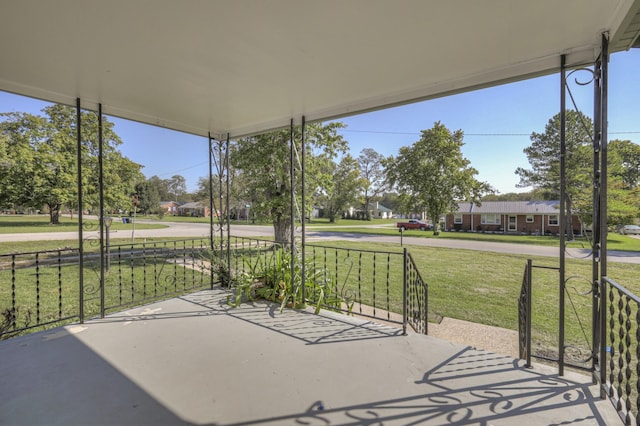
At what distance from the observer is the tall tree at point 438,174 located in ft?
47.9

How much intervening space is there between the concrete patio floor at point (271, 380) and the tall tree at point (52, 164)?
8.18m

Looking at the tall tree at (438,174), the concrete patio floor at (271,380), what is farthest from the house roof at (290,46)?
the tall tree at (438,174)

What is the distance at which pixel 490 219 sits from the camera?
19219 millimetres

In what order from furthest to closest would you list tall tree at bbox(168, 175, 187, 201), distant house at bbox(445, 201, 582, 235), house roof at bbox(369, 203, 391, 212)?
1. house roof at bbox(369, 203, 391, 212)
2. tall tree at bbox(168, 175, 187, 201)
3. distant house at bbox(445, 201, 582, 235)

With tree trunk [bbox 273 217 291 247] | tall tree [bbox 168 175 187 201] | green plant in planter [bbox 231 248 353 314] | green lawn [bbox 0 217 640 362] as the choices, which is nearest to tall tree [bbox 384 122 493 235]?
green lawn [bbox 0 217 640 362]

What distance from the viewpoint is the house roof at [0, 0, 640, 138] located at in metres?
1.36

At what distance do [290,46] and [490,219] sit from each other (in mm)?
21450

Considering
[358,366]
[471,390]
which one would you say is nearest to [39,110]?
[358,366]

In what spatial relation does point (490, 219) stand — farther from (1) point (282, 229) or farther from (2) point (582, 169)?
(2) point (582, 169)

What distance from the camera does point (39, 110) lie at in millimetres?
9359

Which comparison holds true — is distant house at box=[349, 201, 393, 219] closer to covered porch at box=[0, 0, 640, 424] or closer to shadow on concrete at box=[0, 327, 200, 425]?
covered porch at box=[0, 0, 640, 424]

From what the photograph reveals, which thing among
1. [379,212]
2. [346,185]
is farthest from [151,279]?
[379,212]

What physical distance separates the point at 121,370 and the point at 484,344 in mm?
3587

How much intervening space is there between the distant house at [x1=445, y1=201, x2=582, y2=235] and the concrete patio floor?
17.5 metres
